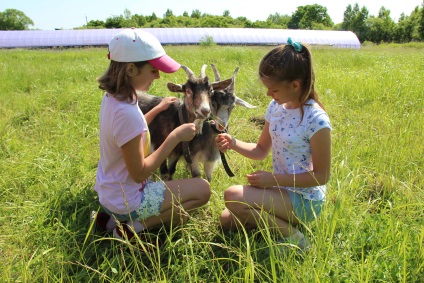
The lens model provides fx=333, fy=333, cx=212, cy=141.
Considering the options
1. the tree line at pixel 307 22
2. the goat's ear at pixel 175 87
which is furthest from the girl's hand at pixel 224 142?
the tree line at pixel 307 22

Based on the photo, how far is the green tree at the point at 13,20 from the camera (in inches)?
2847

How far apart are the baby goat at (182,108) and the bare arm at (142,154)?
774mm

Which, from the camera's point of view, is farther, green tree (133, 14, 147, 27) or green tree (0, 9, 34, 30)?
green tree (0, 9, 34, 30)

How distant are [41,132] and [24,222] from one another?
2.08 metres

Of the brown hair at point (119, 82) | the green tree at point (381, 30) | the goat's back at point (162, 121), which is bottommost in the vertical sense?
the goat's back at point (162, 121)

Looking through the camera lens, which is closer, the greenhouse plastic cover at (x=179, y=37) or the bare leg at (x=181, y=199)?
the bare leg at (x=181, y=199)

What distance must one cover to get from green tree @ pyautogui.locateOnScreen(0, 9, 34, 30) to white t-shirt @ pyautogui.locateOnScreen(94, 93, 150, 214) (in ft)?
279

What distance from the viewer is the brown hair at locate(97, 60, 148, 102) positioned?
2.16m

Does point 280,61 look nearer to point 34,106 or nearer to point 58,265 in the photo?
point 58,265

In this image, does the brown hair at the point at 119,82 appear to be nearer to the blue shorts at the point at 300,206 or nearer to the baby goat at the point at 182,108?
the baby goat at the point at 182,108

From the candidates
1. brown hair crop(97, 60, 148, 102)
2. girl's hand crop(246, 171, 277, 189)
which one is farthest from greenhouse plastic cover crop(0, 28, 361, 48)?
girl's hand crop(246, 171, 277, 189)

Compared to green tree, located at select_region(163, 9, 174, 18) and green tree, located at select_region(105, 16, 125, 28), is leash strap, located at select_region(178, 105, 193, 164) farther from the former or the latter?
green tree, located at select_region(163, 9, 174, 18)

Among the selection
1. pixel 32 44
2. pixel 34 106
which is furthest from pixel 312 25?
pixel 34 106

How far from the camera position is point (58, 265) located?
1.98 metres
